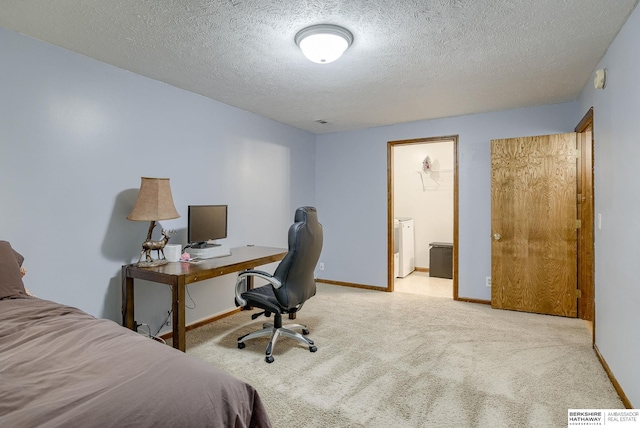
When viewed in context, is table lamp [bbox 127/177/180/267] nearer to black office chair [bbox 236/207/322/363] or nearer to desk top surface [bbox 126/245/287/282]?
desk top surface [bbox 126/245/287/282]

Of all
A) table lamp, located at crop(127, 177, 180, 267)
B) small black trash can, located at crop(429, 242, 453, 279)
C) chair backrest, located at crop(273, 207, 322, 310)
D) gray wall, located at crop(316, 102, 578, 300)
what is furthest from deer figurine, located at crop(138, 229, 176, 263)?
small black trash can, located at crop(429, 242, 453, 279)

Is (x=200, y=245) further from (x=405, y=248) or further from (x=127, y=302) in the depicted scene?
(x=405, y=248)

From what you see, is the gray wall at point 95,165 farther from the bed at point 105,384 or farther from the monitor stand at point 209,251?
the bed at point 105,384

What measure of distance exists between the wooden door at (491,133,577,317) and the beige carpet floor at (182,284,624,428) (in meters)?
0.25

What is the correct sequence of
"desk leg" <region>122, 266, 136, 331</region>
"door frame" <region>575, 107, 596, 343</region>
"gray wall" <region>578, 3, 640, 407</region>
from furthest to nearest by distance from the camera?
"door frame" <region>575, 107, 596, 343</region>, "desk leg" <region>122, 266, 136, 331</region>, "gray wall" <region>578, 3, 640, 407</region>

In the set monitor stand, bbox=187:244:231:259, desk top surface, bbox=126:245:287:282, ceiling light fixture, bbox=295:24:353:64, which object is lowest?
desk top surface, bbox=126:245:287:282

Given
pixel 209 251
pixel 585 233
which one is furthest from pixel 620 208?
pixel 209 251

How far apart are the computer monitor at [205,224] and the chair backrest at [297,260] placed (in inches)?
37.2

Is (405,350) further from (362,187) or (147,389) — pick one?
(362,187)

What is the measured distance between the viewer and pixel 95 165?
263cm

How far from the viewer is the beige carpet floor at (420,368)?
1959 mm

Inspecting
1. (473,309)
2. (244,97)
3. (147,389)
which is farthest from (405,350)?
(244,97)

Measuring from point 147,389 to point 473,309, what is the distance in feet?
12.5

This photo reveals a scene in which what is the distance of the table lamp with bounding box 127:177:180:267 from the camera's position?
8.55 feet
